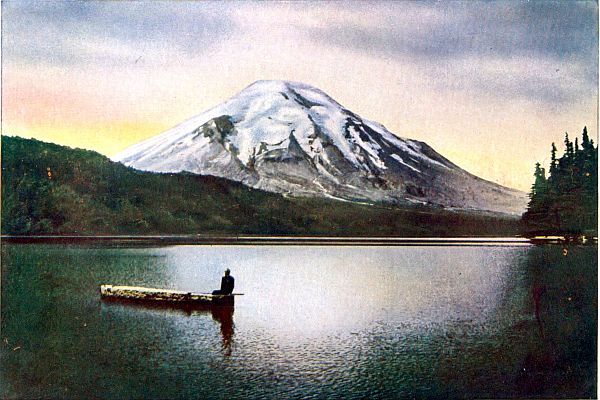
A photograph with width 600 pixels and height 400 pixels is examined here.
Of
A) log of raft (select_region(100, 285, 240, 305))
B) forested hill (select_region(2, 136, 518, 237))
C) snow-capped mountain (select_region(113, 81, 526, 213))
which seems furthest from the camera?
snow-capped mountain (select_region(113, 81, 526, 213))

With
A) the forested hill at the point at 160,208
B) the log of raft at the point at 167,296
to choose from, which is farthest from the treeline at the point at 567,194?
the log of raft at the point at 167,296

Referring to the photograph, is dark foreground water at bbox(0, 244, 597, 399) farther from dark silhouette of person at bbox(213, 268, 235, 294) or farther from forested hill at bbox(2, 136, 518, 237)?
forested hill at bbox(2, 136, 518, 237)

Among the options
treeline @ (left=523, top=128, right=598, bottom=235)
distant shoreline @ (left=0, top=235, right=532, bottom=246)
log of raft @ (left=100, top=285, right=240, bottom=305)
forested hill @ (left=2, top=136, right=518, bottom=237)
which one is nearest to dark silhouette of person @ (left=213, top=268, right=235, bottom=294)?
log of raft @ (left=100, top=285, right=240, bottom=305)

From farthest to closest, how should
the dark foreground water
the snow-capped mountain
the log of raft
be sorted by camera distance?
the snow-capped mountain
the log of raft
the dark foreground water

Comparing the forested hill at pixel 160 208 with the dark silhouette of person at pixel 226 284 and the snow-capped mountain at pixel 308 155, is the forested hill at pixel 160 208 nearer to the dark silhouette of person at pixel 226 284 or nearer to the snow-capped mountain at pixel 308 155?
the snow-capped mountain at pixel 308 155

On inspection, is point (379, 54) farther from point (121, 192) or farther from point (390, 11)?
point (121, 192)

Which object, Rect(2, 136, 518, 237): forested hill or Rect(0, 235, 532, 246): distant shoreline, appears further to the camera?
Rect(0, 235, 532, 246): distant shoreline

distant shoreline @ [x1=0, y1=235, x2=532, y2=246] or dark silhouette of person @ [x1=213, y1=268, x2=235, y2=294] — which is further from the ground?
distant shoreline @ [x1=0, y1=235, x2=532, y2=246]
